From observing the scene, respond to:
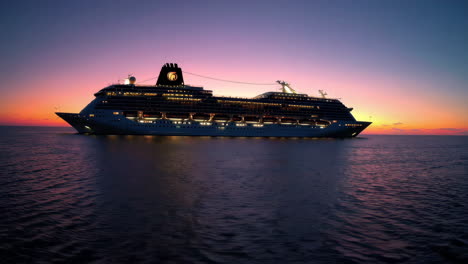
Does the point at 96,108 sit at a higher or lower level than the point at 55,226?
higher

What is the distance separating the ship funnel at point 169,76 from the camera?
87.0m

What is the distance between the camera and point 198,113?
83062mm

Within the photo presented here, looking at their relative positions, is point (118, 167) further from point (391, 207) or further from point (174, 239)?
point (391, 207)

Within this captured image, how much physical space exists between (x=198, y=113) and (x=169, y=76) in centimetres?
1773

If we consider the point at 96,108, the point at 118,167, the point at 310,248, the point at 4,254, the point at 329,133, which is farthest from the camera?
the point at 329,133

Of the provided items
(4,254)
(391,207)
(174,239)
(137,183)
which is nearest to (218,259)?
(174,239)

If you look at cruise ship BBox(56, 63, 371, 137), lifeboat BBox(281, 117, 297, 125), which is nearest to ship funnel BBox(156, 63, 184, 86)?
cruise ship BBox(56, 63, 371, 137)

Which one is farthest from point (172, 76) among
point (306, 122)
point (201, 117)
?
point (306, 122)

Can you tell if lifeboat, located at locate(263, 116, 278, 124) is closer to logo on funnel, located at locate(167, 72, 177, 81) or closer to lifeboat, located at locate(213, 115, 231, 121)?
lifeboat, located at locate(213, 115, 231, 121)

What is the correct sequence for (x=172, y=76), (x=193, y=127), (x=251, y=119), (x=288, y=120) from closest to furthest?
(x=193, y=127), (x=172, y=76), (x=251, y=119), (x=288, y=120)

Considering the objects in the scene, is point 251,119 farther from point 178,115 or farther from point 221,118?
point 178,115

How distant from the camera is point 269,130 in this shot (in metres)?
89.1

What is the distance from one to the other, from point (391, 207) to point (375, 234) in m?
4.89

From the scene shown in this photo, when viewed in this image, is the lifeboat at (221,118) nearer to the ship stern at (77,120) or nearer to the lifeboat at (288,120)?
the lifeboat at (288,120)
